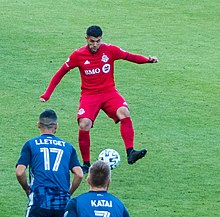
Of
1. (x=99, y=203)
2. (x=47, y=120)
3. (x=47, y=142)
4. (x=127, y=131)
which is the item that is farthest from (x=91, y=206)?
(x=127, y=131)

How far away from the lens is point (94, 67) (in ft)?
38.9

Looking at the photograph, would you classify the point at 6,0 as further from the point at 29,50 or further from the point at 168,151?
the point at 168,151

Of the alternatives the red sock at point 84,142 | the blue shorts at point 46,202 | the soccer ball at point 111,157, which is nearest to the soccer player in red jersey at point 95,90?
the red sock at point 84,142

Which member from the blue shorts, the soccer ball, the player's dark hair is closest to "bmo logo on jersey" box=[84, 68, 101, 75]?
the soccer ball

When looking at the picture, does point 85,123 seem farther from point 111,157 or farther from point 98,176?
point 98,176

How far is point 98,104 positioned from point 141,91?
4053mm

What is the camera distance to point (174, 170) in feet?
39.2

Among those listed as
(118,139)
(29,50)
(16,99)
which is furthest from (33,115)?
(29,50)

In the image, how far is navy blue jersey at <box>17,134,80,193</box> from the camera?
8320 millimetres

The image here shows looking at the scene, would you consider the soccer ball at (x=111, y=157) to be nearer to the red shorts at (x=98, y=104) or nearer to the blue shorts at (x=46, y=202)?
the red shorts at (x=98, y=104)

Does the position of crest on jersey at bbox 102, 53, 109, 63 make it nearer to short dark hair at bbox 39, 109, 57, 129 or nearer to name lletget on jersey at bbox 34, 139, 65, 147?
short dark hair at bbox 39, 109, 57, 129

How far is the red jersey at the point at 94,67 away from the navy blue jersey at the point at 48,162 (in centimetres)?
339

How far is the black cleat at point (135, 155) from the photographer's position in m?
11.5

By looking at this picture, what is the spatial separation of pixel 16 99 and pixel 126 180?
4.27 meters
